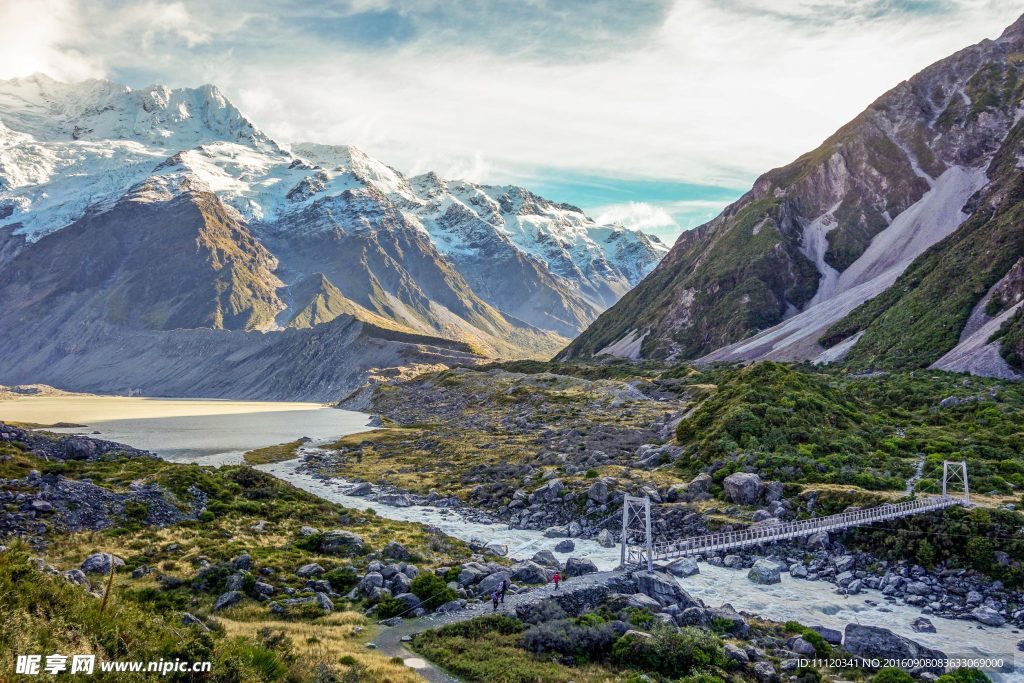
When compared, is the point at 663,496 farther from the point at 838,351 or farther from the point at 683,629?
the point at 838,351

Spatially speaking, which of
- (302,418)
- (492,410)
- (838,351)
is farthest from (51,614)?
(302,418)

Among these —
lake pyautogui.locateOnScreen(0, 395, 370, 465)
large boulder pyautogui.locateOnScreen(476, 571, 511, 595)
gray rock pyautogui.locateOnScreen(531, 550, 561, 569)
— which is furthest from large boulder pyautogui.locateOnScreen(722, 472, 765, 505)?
lake pyautogui.locateOnScreen(0, 395, 370, 465)

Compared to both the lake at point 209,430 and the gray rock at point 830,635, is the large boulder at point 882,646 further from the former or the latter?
the lake at point 209,430

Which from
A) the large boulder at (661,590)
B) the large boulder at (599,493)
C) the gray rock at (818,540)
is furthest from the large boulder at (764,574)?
the large boulder at (599,493)

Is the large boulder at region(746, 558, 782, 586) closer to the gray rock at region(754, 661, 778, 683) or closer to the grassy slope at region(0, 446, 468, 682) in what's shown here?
the gray rock at region(754, 661, 778, 683)

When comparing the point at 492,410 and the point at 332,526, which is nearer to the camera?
the point at 332,526
